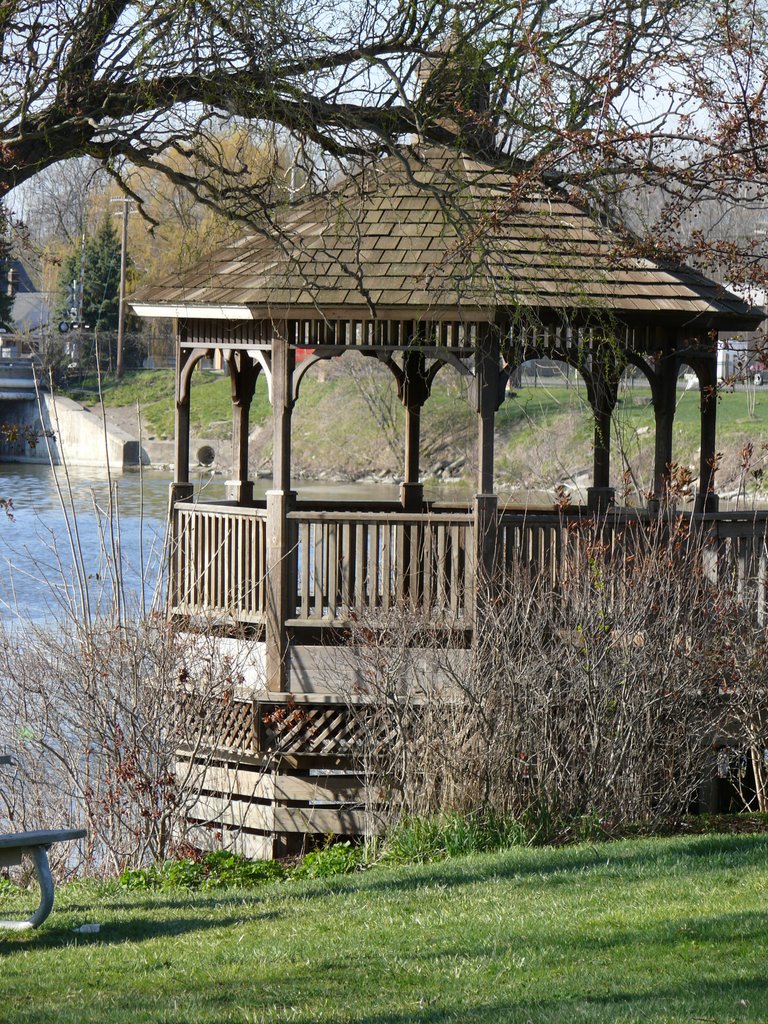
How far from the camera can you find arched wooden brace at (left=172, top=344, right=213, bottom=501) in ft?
41.7

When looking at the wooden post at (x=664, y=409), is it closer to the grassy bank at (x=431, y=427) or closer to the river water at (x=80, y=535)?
the river water at (x=80, y=535)

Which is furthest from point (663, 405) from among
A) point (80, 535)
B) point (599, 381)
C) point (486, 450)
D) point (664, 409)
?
point (80, 535)

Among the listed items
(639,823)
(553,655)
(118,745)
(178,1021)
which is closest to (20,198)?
(118,745)

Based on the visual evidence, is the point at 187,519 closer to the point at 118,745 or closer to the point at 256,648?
the point at 256,648

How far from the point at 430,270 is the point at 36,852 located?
601 centimetres

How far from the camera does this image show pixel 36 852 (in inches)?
268

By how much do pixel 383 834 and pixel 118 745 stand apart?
205cm

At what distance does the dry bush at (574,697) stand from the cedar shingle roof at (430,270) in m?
2.24

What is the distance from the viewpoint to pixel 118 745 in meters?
10.2

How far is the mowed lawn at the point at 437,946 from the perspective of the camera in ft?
18.0

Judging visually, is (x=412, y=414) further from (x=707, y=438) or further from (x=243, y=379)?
(x=707, y=438)

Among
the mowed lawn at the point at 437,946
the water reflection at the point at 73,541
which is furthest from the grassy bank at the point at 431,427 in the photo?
the mowed lawn at the point at 437,946

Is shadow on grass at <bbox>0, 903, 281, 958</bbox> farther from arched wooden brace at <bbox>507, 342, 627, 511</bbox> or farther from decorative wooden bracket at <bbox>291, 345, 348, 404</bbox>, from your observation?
decorative wooden bracket at <bbox>291, 345, 348, 404</bbox>

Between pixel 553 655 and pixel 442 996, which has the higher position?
pixel 553 655
